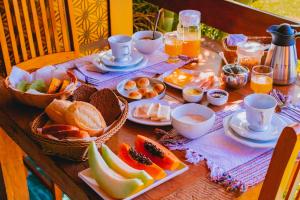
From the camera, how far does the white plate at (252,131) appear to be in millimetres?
1202

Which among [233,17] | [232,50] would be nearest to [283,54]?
Answer: [232,50]

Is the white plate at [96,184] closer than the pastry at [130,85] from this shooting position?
Yes

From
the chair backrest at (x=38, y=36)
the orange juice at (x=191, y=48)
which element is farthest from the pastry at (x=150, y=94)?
the chair backrest at (x=38, y=36)

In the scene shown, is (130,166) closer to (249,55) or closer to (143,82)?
(143,82)

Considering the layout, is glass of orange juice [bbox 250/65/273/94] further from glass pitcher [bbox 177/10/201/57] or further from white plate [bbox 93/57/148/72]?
white plate [bbox 93/57/148/72]

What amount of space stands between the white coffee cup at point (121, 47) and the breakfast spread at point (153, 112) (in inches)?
14.4

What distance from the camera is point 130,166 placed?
106 cm

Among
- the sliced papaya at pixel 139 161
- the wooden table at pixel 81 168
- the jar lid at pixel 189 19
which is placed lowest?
the wooden table at pixel 81 168

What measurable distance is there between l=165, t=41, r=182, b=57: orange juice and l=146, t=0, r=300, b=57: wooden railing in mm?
702

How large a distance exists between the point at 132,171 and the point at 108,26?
2.39 meters

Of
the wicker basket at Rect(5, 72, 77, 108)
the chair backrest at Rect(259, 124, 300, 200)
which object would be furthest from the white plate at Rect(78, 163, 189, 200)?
the wicker basket at Rect(5, 72, 77, 108)

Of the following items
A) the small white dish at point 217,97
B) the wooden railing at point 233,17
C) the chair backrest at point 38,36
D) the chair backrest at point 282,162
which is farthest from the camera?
the wooden railing at point 233,17

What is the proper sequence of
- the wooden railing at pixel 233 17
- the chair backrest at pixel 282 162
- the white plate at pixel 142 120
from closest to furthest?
the chair backrest at pixel 282 162 < the white plate at pixel 142 120 < the wooden railing at pixel 233 17

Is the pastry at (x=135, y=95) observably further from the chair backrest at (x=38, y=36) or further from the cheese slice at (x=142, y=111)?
the chair backrest at (x=38, y=36)
